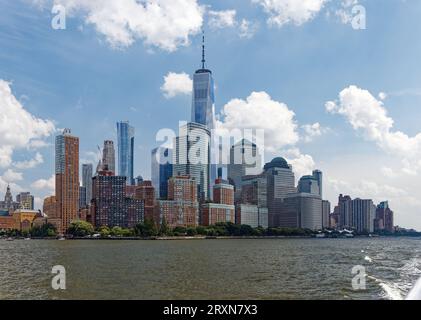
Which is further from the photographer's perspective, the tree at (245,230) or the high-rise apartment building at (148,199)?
the high-rise apartment building at (148,199)

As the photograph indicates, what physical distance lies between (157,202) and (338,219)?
2733 cm

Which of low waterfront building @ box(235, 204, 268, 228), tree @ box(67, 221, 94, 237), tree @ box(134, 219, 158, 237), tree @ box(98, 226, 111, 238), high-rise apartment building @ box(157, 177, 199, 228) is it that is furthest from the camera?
high-rise apartment building @ box(157, 177, 199, 228)

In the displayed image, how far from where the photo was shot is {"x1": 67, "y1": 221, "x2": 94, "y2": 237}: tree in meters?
48.7

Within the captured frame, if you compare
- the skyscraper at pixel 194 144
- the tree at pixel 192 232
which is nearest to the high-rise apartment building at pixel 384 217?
the skyscraper at pixel 194 144

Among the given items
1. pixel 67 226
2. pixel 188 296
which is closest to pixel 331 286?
pixel 188 296

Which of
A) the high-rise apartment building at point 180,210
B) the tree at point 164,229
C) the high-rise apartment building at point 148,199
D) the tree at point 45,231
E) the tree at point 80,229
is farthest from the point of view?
the high-rise apartment building at point 180,210

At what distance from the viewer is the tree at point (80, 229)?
160ft

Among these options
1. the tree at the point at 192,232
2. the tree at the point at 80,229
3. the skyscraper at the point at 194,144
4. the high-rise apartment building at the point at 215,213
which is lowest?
the tree at the point at 192,232

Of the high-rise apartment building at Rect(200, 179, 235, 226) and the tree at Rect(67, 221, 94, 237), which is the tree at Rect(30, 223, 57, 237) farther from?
the high-rise apartment building at Rect(200, 179, 235, 226)

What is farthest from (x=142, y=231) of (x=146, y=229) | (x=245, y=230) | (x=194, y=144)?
(x=194, y=144)

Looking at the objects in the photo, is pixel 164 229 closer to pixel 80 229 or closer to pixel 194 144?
pixel 80 229

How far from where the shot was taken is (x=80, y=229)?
165 ft

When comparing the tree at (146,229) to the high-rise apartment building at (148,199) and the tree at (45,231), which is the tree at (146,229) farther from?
the tree at (45,231)

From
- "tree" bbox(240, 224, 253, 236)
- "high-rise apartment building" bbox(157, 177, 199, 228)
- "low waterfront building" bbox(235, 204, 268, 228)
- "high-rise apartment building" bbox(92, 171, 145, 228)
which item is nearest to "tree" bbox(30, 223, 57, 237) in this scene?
"high-rise apartment building" bbox(92, 171, 145, 228)
